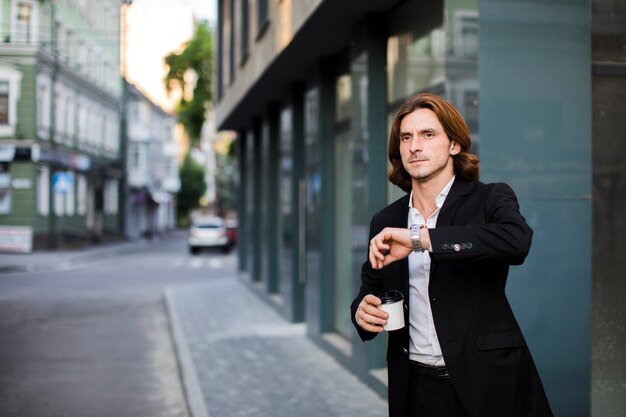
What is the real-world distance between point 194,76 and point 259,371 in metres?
25.1

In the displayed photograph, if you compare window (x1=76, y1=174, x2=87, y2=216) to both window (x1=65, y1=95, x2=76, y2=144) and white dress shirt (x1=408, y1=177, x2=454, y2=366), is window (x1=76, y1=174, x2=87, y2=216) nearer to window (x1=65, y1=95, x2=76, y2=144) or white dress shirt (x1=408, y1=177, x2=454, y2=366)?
window (x1=65, y1=95, x2=76, y2=144)

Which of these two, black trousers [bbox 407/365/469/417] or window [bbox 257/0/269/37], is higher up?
window [bbox 257/0/269/37]

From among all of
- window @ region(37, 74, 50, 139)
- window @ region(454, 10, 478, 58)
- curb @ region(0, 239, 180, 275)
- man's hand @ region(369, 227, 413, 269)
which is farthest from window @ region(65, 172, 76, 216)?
man's hand @ region(369, 227, 413, 269)

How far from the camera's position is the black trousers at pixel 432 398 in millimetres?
2625

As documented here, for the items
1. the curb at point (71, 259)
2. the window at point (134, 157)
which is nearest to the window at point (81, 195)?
the curb at point (71, 259)

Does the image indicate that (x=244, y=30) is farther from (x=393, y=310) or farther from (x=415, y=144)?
(x=393, y=310)

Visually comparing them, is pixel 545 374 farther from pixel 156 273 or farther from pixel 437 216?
pixel 156 273

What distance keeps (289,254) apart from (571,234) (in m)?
7.84

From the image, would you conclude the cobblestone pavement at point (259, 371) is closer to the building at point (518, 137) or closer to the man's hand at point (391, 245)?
the building at point (518, 137)

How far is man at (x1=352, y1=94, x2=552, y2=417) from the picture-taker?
2.40 metres

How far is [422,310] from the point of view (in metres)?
2.71

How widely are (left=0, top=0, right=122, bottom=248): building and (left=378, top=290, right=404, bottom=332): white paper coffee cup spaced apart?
4.21 m

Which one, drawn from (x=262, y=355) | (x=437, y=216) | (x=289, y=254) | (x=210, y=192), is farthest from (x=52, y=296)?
(x=210, y=192)

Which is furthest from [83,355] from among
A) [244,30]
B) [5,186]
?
[244,30]
